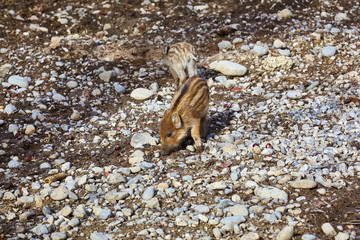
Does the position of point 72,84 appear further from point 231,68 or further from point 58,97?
point 231,68

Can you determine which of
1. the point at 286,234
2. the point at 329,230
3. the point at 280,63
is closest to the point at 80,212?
the point at 286,234

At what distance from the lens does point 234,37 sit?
9.52 metres

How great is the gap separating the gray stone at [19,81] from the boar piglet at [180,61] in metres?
2.61

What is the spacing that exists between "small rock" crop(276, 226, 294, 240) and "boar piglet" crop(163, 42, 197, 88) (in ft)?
13.7

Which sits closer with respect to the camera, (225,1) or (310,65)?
(310,65)

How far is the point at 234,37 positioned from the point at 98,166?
4.55 meters

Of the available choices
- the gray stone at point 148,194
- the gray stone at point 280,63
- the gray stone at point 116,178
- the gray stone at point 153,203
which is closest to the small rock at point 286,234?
the gray stone at point 153,203

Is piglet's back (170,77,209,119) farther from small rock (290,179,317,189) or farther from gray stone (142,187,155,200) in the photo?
small rock (290,179,317,189)

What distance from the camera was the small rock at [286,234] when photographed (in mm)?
4637

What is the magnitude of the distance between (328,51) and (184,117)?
3696mm

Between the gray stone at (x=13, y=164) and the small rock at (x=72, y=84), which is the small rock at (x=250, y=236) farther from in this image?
the small rock at (x=72, y=84)

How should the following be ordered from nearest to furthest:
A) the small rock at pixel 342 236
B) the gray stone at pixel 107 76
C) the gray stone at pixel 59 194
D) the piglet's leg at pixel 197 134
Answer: the small rock at pixel 342 236 < the gray stone at pixel 59 194 < the piglet's leg at pixel 197 134 < the gray stone at pixel 107 76

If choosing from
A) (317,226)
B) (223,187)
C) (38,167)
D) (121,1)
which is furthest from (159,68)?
A: (317,226)

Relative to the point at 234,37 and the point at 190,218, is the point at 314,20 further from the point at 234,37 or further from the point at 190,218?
the point at 190,218
